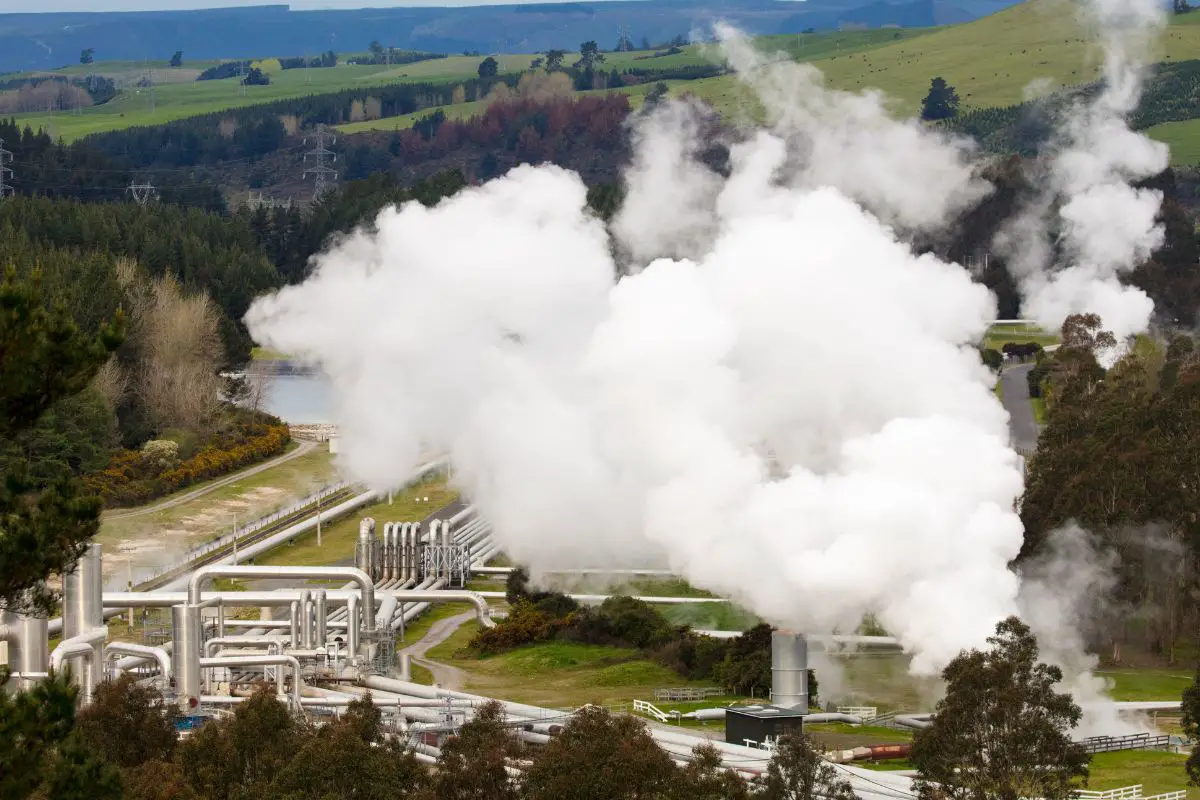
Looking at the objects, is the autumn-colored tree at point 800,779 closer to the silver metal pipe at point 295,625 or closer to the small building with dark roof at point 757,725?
the small building with dark roof at point 757,725

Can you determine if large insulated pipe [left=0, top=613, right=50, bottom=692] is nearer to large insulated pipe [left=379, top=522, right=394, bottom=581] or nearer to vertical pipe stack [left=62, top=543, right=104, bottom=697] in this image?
vertical pipe stack [left=62, top=543, right=104, bottom=697]

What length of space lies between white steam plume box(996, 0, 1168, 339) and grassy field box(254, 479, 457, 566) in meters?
48.3

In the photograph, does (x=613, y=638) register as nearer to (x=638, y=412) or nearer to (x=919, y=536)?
(x=638, y=412)

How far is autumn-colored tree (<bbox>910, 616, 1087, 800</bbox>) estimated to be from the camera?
2040 inches

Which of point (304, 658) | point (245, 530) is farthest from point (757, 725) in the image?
point (245, 530)

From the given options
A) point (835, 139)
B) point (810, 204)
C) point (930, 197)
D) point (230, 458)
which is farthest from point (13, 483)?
point (930, 197)

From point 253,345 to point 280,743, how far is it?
8968 cm

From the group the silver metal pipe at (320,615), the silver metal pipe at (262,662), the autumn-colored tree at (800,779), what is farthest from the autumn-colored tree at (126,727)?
the silver metal pipe at (320,615)

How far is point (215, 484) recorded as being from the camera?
116875 millimetres

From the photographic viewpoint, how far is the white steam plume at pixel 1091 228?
149 m

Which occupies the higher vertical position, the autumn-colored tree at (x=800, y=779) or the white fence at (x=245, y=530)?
the autumn-colored tree at (x=800, y=779)

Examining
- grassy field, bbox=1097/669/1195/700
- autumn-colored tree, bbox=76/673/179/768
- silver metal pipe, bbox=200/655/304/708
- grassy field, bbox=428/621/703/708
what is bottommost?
grassy field, bbox=1097/669/1195/700

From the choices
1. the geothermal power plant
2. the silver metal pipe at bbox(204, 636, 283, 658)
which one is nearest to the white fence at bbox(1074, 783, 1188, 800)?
the geothermal power plant

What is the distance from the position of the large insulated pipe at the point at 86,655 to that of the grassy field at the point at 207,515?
27254mm
